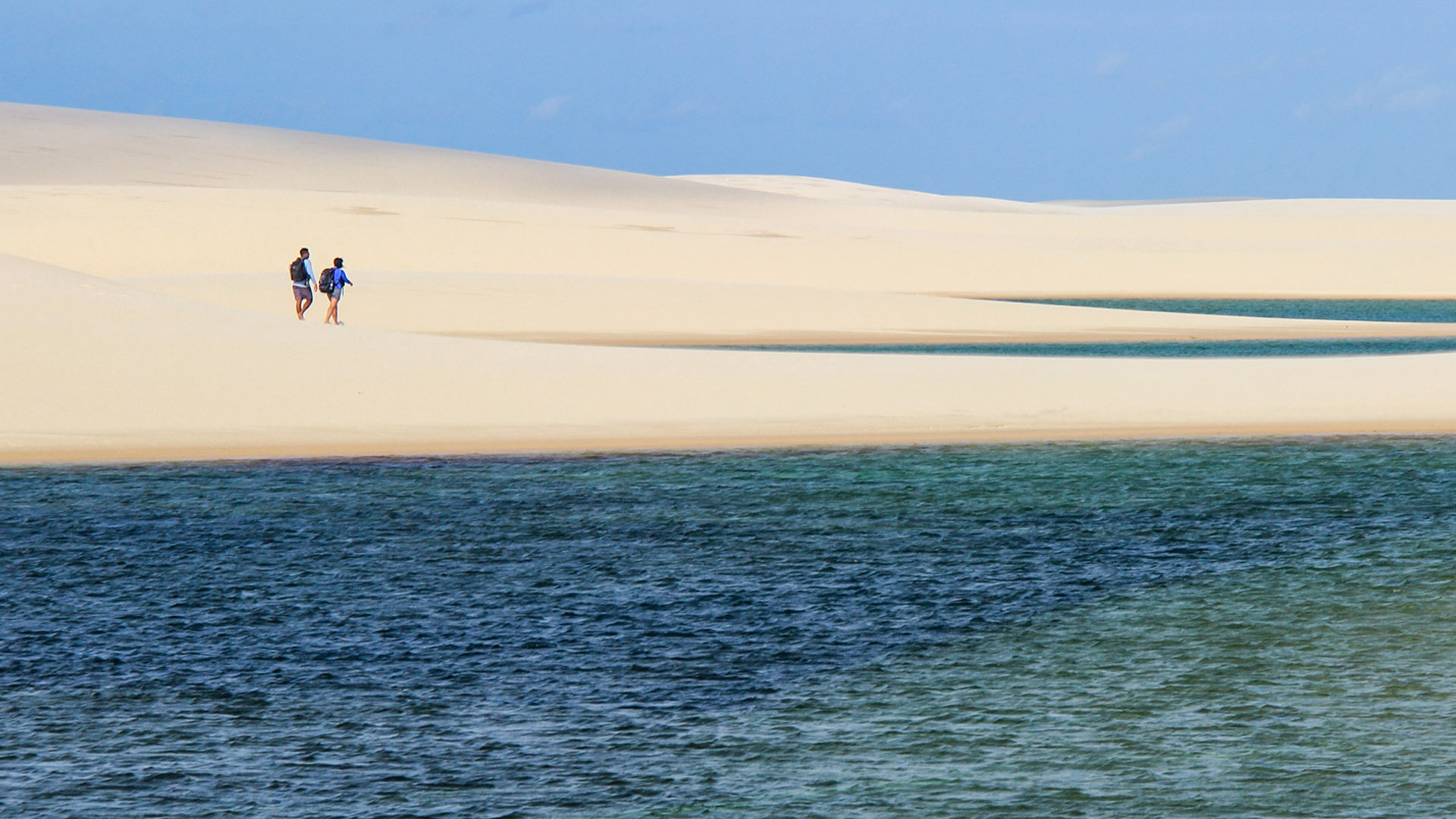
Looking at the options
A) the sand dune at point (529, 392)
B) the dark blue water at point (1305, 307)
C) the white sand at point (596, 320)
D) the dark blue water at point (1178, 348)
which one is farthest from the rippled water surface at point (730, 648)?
the dark blue water at point (1305, 307)

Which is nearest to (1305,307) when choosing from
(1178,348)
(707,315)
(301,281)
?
(707,315)

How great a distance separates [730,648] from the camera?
9.98 metres

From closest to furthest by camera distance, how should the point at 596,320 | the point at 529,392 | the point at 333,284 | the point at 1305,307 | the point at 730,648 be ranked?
the point at 730,648 → the point at 529,392 → the point at 333,284 → the point at 596,320 → the point at 1305,307

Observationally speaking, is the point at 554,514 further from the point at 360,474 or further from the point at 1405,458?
the point at 1405,458

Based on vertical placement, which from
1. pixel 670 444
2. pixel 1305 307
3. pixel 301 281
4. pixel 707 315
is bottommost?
pixel 670 444

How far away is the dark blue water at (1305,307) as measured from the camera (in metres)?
46.8

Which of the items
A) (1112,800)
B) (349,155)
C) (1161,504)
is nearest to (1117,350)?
(1161,504)

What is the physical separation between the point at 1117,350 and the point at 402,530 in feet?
72.0

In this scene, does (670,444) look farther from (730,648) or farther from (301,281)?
(301,281)

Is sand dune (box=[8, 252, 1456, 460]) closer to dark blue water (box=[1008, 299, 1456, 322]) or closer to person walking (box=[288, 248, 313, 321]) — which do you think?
person walking (box=[288, 248, 313, 321])

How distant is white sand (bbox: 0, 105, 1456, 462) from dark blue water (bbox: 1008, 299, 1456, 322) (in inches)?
128

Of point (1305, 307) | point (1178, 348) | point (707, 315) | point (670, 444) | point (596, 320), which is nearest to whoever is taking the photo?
point (670, 444)

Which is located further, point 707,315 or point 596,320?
point 707,315

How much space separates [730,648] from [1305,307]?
4565 centimetres
